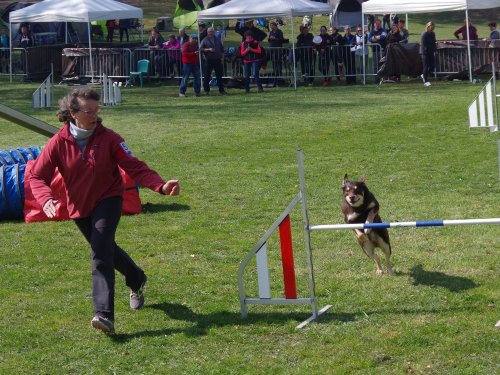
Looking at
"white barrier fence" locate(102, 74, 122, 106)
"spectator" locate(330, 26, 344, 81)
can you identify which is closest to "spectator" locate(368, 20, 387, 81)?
"spectator" locate(330, 26, 344, 81)

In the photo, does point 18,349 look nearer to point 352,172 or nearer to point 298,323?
point 298,323

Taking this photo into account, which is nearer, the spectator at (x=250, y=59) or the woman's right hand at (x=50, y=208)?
the woman's right hand at (x=50, y=208)

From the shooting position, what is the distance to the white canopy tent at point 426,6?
2669 cm

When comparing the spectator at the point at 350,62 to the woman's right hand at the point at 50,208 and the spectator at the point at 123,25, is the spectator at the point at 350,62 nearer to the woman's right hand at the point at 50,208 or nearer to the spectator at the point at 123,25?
the spectator at the point at 123,25

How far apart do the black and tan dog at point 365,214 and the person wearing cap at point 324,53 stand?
21283mm

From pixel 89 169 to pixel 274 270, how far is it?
2.64m

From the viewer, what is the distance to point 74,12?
29.6 m

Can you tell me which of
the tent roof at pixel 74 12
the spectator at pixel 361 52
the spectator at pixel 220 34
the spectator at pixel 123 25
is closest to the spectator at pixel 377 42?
the spectator at pixel 361 52

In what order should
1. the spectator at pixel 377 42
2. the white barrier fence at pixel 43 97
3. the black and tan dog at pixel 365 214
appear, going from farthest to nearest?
1. the spectator at pixel 377 42
2. the white barrier fence at pixel 43 97
3. the black and tan dog at pixel 365 214

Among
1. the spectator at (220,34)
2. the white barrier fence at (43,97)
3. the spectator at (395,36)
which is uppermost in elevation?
the spectator at (220,34)

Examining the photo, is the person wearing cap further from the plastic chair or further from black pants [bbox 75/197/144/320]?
black pants [bbox 75/197/144/320]

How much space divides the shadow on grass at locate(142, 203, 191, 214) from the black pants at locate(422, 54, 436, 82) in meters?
17.3

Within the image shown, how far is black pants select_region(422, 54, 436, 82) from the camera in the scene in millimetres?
29016

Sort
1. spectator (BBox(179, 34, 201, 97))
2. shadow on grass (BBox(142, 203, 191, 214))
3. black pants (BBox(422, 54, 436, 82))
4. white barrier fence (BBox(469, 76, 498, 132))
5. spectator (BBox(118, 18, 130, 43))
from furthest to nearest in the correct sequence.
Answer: spectator (BBox(118, 18, 130, 43)) < black pants (BBox(422, 54, 436, 82)) < spectator (BBox(179, 34, 201, 97)) < white barrier fence (BBox(469, 76, 498, 132)) < shadow on grass (BBox(142, 203, 191, 214))
